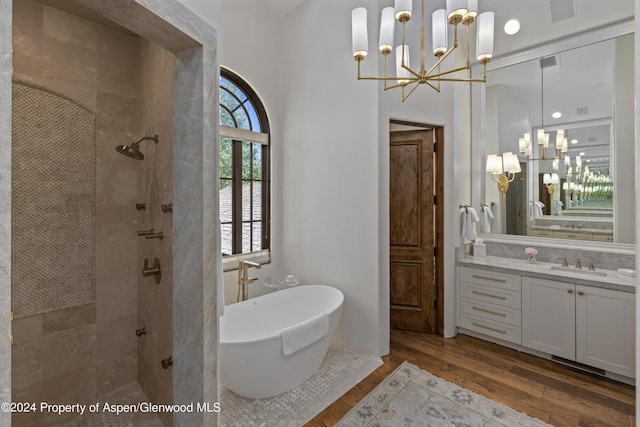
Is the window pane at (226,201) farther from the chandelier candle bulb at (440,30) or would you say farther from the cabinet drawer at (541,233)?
the cabinet drawer at (541,233)

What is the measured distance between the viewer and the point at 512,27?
2930mm

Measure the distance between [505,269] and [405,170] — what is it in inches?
54.3

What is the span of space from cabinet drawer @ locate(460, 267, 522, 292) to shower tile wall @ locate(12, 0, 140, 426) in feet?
10.1

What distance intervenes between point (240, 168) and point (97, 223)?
1.35 m

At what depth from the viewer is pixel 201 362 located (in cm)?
135

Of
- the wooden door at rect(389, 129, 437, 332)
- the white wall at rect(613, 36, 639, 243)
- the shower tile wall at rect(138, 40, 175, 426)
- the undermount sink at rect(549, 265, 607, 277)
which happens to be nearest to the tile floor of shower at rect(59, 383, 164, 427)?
the shower tile wall at rect(138, 40, 175, 426)

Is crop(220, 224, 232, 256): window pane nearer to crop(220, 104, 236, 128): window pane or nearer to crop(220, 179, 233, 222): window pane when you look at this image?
crop(220, 179, 233, 222): window pane

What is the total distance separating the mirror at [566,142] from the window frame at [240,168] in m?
2.45

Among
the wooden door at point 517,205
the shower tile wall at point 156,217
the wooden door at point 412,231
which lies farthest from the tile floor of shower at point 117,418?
the wooden door at point 517,205

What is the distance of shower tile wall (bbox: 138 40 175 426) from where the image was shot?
66.1 inches

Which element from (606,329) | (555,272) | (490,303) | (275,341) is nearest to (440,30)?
(555,272)

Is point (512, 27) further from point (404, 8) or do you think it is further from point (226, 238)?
point (226, 238)

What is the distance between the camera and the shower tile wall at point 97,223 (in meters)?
1.79

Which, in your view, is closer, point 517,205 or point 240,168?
point 240,168
